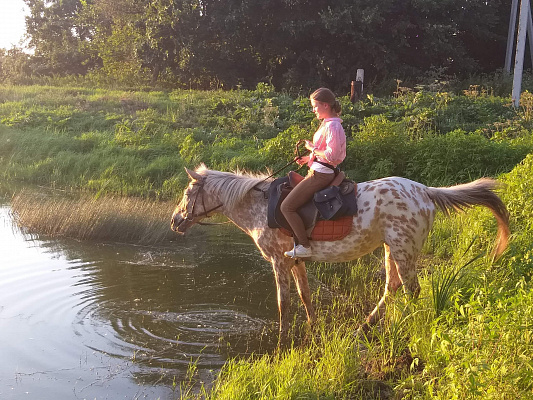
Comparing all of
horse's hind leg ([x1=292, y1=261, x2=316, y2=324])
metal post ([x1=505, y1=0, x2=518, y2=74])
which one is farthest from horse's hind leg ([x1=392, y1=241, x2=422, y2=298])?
metal post ([x1=505, y1=0, x2=518, y2=74])

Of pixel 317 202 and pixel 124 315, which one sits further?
pixel 124 315

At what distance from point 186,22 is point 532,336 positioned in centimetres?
2384

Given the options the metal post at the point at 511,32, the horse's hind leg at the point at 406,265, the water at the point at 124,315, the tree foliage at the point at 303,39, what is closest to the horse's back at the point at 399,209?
the horse's hind leg at the point at 406,265

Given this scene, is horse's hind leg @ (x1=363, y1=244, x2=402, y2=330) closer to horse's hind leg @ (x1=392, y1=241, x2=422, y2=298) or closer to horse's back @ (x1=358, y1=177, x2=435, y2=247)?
horse's hind leg @ (x1=392, y1=241, x2=422, y2=298)

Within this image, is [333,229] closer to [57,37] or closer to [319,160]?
[319,160]

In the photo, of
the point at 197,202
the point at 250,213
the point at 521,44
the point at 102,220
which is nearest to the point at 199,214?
the point at 197,202

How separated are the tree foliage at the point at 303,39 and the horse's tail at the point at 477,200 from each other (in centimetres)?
1932

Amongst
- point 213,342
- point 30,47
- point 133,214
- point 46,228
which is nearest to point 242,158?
point 133,214

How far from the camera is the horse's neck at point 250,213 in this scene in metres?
6.11

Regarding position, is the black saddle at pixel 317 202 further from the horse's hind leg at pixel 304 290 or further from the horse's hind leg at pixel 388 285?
the horse's hind leg at pixel 388 285

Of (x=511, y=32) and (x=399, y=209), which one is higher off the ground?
(x=511, y=32)

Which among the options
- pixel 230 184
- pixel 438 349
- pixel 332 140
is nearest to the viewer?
pixel 438 349

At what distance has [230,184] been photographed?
628 centimetres

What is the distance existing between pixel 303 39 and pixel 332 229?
2182cm
